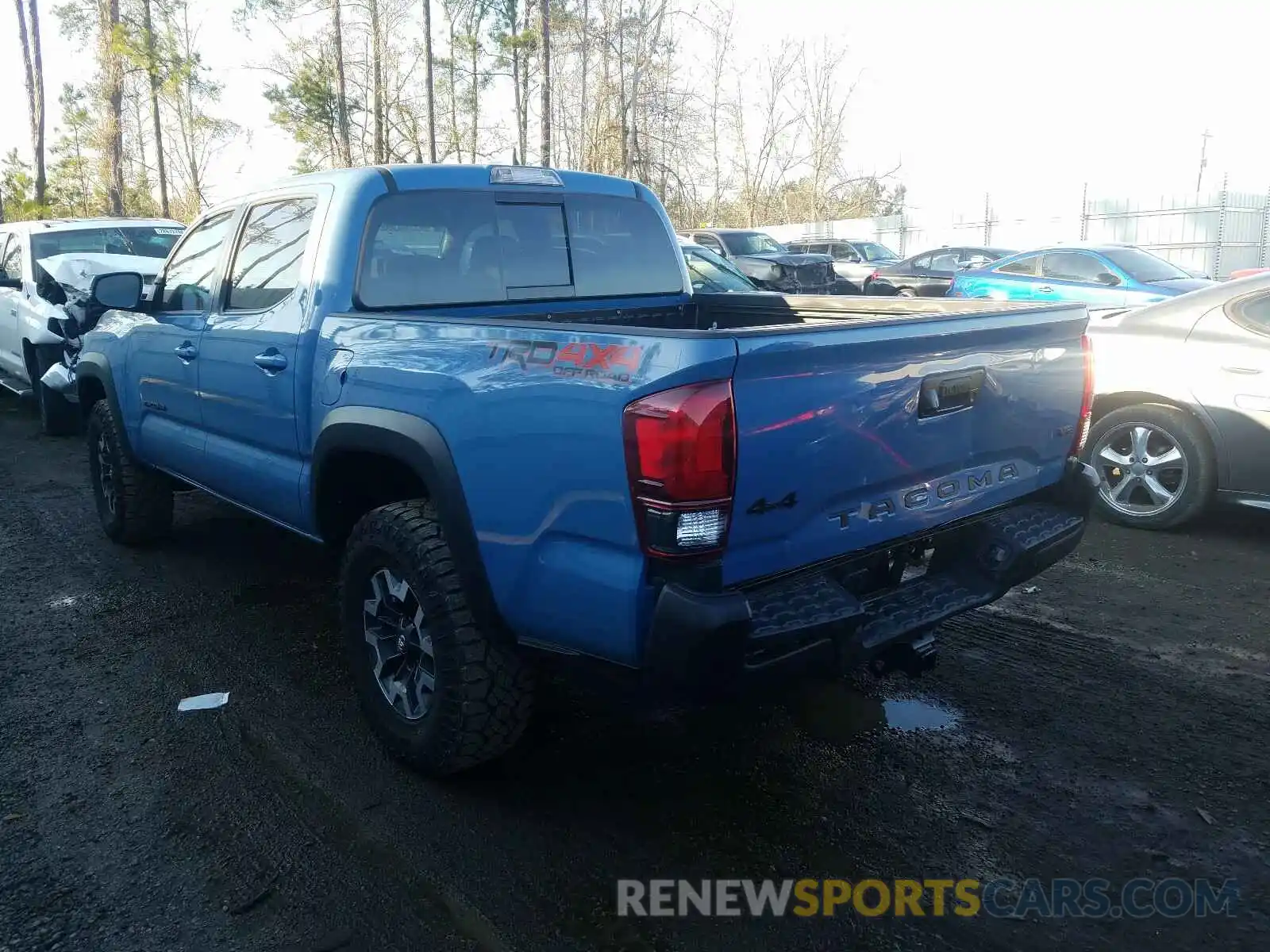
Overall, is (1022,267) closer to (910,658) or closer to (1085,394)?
(1085,394)

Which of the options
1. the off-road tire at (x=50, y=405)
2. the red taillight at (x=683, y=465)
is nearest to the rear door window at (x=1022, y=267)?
the off-road tire at (x=50, y=405)

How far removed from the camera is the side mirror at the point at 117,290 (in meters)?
5.00

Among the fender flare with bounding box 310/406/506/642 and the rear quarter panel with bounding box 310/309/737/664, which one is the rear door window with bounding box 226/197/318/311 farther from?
the rear quarter panel with bounding box 310/309/737/664

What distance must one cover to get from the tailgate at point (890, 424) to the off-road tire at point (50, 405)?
8714mm

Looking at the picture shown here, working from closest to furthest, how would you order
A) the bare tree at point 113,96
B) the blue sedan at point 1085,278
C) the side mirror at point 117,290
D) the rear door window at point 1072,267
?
1. the side mirror at point 117,290
2. the blue sedan at point 1085,278
3. the rear door window at point 1072,267
4. the bare tree at point 113,96

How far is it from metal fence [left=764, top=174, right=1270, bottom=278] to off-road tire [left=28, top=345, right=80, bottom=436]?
2458cm

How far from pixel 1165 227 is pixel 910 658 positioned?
2819 centimetres

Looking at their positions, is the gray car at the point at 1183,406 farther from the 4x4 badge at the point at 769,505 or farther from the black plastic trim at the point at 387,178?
the black plastic trim at the point at 387,178

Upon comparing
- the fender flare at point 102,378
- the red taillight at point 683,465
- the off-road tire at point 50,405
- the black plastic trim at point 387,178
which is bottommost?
the off-road tire at point 50,405

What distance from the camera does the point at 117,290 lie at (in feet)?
16.5

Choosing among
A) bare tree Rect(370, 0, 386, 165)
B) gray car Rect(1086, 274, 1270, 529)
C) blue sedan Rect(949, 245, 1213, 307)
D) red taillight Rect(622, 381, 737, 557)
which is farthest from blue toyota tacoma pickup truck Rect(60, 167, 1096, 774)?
bare tree Rect(370, 0, 386, 165)

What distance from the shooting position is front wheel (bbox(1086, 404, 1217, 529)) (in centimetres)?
580

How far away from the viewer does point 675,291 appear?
4.73 metres

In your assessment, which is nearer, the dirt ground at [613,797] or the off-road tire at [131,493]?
the dirt ground at [613,797]
